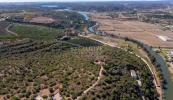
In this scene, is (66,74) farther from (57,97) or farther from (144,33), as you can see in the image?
(144,33)

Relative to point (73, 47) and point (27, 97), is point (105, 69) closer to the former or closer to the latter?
point (27, 97)

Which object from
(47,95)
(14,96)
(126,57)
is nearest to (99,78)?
(47,95)

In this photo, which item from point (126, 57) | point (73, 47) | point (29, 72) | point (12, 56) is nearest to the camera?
point (29, 72)

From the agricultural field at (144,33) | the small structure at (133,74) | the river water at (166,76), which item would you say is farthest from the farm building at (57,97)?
the agricultural field at (144,33)

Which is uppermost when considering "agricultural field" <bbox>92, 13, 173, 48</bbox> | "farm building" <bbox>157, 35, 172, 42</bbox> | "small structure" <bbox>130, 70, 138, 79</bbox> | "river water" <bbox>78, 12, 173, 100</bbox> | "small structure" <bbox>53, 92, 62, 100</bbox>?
"small structure" <bbox>53, 92, 62, 100</bbox>

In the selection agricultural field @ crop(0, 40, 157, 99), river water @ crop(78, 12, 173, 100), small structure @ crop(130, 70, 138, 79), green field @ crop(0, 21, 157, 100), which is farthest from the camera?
small structure @ crop(130, 70, 138, 79)

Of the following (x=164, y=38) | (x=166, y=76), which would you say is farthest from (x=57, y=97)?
(x=164, y=38)

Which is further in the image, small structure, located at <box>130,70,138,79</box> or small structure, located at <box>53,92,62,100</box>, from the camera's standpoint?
small structure, located at <box>130,70,138,79</box>

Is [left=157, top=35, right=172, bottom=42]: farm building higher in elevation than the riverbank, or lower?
lower

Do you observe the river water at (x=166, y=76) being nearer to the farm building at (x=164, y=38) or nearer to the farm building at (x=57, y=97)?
the farm building at (x=57, y=97)

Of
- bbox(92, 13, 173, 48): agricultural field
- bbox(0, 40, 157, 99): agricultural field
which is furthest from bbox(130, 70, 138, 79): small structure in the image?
→ bbox(92, 13, 173, 48): agricultural field

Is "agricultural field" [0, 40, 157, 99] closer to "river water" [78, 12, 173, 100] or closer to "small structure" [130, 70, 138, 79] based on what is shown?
"small structure" [130, 70, 138, 79]
